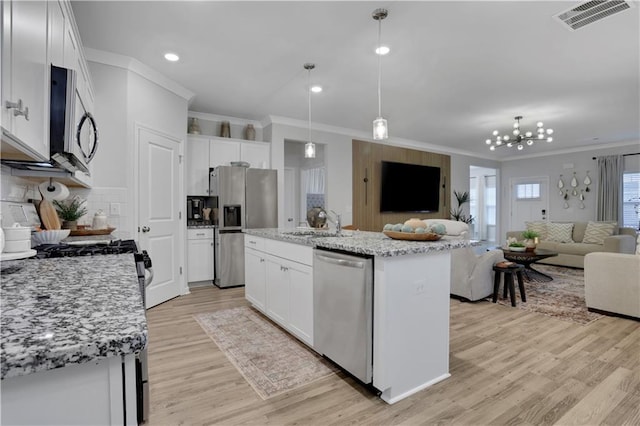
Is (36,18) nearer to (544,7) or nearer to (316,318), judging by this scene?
(316,318)

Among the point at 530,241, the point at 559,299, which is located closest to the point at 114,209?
the point at 559,299

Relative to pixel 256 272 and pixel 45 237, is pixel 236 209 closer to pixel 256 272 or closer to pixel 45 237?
pixel 256 272

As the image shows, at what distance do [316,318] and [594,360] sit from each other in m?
2.09

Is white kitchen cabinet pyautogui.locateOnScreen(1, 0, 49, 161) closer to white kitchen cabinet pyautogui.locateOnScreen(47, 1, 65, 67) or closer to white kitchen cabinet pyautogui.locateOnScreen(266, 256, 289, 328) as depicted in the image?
white kitchen cabinet pyautogui.locateOnScreen(47, 1, 65, 67)

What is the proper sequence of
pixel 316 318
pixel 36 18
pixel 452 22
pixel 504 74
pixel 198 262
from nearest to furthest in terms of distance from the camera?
1. pixel 36 18
2. pixel 316 318
3. pixel 452 22
4. pixel 504 74
5. pixel 198 262

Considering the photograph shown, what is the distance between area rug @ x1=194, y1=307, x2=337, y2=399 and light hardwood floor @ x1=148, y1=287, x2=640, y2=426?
75mm

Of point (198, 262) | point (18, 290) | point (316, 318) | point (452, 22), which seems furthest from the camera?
point (198, 262)

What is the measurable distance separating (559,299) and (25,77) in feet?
16.7

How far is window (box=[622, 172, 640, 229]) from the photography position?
275 inches

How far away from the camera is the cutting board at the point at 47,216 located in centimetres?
209

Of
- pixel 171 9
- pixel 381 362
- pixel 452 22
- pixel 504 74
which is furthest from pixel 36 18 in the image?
pixel 504 74

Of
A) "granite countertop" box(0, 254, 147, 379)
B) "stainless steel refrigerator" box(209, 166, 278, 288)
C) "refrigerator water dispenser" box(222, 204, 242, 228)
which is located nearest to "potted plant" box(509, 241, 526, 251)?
"stainless steel refrigerator" box(209, 166, 278, 288)

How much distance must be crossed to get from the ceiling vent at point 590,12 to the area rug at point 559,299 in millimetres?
2724

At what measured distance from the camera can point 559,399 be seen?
6.21 feet
